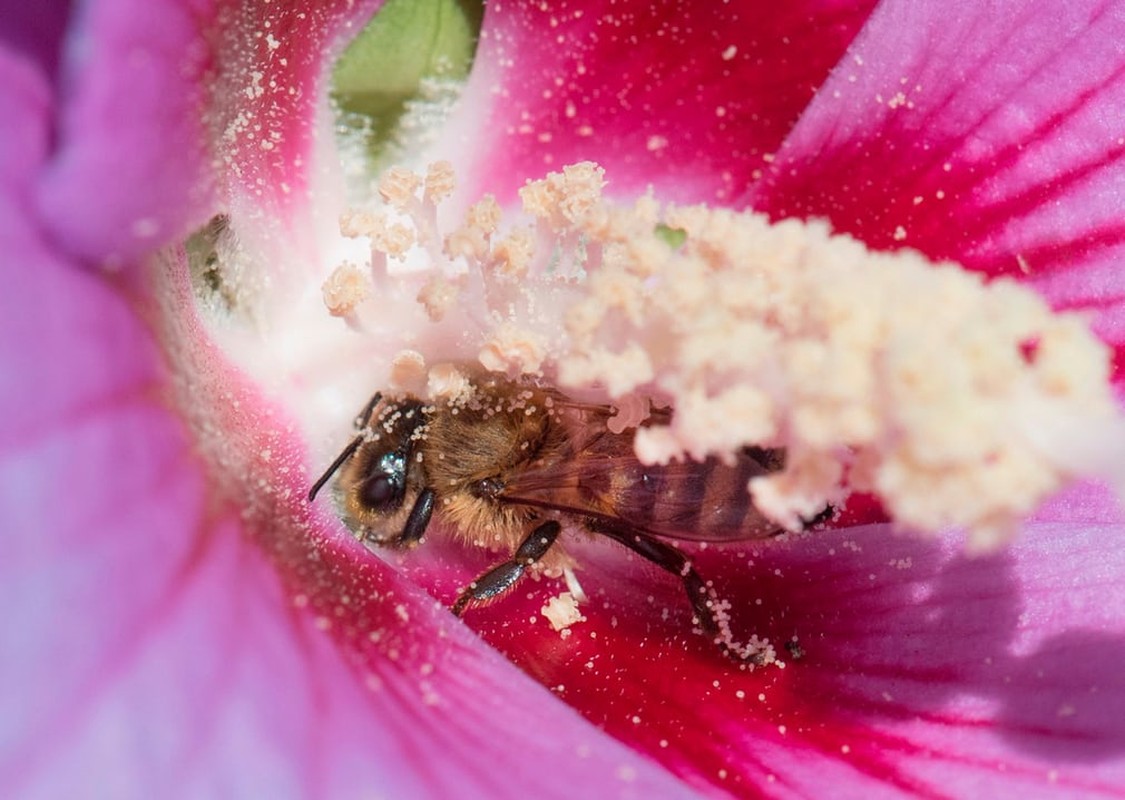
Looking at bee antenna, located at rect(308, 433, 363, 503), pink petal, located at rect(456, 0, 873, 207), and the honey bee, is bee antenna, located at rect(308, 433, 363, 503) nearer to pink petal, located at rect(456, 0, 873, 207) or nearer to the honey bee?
the honey bee

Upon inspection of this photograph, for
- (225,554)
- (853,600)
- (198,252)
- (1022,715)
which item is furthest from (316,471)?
(1022,715)

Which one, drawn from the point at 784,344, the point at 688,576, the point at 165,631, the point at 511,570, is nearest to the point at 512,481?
the point at 511,570

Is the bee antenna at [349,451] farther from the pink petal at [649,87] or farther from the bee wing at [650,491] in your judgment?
the pink petal at [649,87]

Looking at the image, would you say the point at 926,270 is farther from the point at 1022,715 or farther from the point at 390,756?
the point at 390,756

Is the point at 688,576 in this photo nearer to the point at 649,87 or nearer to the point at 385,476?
the point at 385,476

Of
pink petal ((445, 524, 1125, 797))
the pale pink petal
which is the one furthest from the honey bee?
the pale pink petal

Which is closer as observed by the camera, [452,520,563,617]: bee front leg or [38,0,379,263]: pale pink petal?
[38,0,379,263]: pale pink petal

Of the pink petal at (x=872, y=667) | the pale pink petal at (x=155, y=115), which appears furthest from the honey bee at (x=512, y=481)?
the pale pink petal at (x=155, y=115)

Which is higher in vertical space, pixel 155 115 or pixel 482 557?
pixel 155 115

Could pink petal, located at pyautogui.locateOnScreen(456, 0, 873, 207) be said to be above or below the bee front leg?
above
